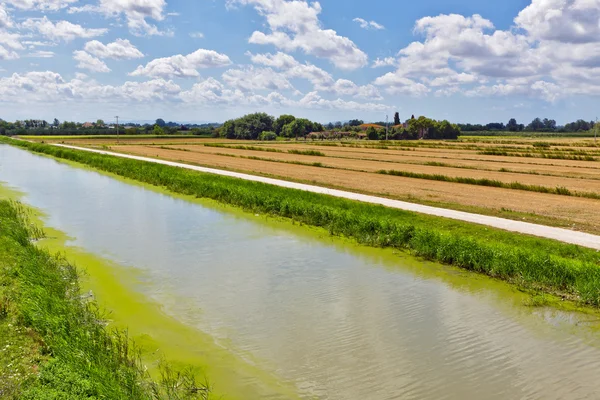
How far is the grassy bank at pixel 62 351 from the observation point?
7301 mm

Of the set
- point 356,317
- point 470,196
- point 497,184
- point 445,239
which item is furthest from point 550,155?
point 356,317

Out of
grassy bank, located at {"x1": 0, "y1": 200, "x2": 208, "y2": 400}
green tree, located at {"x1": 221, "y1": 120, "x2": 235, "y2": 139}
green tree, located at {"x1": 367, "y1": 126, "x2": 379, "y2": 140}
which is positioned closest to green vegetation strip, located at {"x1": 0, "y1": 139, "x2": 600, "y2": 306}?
grassy bank, located at {"x1": 0, "y1": 200, "x2": 208, "y2": 400}

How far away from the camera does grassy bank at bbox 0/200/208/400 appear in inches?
287

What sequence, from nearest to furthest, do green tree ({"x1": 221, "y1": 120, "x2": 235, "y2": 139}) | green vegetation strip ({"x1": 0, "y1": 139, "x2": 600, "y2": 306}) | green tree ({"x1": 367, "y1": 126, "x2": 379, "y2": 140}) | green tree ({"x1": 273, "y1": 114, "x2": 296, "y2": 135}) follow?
green vegetation strip ({"x1": 0, "y1": 139, "x2": 600, "y2": 306}) → green tree ({"x1": 367, "y1": 126, "x2": 379, "y2": 140}) → green tree ({"x1": 221, "y1": 120, "x2": 235, "y2": 139}) → green tree ({"x1": 273, "y1": 114, "x2": 296, "y2": 135})

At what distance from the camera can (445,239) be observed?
669 inches

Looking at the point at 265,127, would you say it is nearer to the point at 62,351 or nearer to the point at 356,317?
the point at 356,317

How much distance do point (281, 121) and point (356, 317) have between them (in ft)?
606

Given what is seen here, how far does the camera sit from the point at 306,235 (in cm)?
2086

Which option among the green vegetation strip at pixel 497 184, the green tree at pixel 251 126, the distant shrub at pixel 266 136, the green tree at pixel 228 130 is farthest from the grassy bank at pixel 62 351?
the green tree at pixel 228 130

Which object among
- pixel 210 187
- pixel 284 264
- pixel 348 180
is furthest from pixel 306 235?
pixel 348 180

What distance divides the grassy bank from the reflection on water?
6.14 ft

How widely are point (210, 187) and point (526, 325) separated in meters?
23.3

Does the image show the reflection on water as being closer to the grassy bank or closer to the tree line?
the grassy bank

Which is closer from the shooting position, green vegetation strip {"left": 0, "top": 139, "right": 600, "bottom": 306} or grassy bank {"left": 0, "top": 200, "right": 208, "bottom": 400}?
grassy bank {"left": 0, "top": 200, "right": 208, "bottom": 400}
